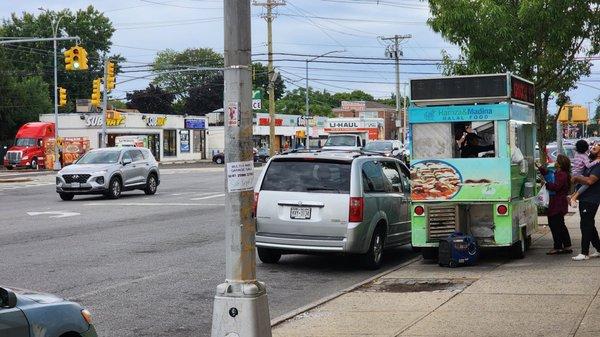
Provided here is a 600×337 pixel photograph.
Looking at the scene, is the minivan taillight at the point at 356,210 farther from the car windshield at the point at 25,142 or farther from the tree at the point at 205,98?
the tree at the point at 205,98

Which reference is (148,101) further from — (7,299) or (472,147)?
(7,299)

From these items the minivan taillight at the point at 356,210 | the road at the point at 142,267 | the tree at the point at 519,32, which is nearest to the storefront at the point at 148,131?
the road at the point at 142,267

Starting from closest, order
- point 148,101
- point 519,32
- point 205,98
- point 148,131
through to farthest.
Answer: point 519,32 → point 148,131 → point 148,101 → point 205,98

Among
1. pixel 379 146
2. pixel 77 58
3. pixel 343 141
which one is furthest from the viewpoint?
pixel 379 146

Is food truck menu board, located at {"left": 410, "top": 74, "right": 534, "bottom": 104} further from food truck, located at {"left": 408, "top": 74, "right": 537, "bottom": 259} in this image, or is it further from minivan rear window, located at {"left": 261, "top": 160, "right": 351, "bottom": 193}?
minivan rear window, located at {"left": 261, "top": 160, "right": 351, "bottom": 193}

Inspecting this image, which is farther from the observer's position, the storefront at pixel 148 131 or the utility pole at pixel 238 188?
the storefront at pixel 148 131

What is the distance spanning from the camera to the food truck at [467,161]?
42.4ft

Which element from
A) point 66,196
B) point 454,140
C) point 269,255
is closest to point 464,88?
point 454,140

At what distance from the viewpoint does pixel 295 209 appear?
1302 centimetres

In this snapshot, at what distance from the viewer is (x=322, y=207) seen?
12883 millimetres

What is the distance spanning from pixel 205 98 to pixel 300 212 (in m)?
114

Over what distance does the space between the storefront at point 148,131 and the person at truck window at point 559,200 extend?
53.4 meters

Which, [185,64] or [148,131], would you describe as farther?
[185,64]

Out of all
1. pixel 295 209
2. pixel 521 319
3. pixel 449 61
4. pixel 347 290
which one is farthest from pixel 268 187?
pixel 449 61
